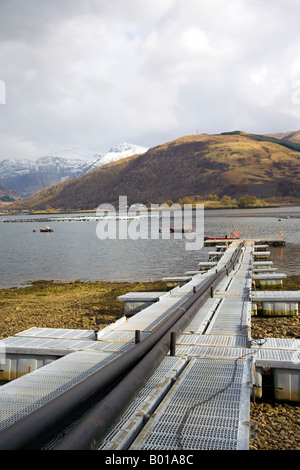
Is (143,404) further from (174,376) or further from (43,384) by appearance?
(43,384)

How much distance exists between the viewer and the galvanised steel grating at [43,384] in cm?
487

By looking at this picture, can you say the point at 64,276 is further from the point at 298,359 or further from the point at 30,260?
the point at 298,359

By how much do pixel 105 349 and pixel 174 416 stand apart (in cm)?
278

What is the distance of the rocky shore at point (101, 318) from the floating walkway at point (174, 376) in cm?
42

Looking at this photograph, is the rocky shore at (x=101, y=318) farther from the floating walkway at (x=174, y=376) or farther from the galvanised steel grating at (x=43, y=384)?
the galvanised steel grating at (x=43, y=384)

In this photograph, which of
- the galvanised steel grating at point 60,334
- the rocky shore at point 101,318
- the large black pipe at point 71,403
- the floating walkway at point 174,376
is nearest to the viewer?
the large black pipe at point 71,403

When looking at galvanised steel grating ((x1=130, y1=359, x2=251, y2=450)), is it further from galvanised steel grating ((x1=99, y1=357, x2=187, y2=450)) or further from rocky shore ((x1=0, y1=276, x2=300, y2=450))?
rocky shore ((x1=0, y1=276, x2=300, y2=450))

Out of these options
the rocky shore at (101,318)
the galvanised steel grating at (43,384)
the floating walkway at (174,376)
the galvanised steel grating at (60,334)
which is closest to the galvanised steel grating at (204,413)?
the floating walkway at (174,376)

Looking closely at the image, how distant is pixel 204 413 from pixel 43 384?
7.66 feet

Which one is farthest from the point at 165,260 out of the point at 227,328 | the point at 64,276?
the point at 227,328

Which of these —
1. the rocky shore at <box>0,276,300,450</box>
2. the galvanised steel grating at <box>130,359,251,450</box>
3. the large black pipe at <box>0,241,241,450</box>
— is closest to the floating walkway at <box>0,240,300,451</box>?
the galvanised steel grating at <box>130,359,251,450</box>

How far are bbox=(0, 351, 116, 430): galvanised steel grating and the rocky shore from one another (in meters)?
2.56

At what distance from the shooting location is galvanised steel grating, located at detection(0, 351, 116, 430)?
4.87m

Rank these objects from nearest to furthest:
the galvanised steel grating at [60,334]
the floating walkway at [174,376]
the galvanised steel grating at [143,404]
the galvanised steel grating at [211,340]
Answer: the galvanised steel grating at [143,404] → the floating walkway at [174,376] → the galvanised steel grating at [211,340] → the galvanised steel grating at [60,334]
